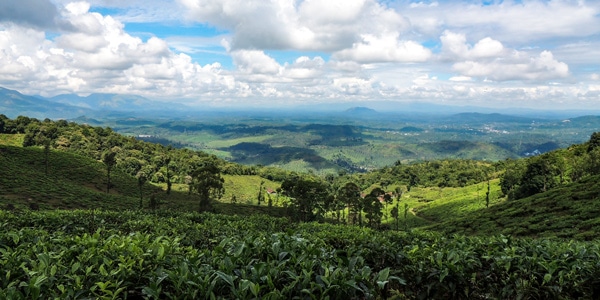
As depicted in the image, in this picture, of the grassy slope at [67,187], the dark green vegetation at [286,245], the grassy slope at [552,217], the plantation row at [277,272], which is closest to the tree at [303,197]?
the dark green vegetation at [286,245]

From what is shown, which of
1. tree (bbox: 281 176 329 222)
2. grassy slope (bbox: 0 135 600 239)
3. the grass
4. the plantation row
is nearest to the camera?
the plantation row

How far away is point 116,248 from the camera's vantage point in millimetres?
5938

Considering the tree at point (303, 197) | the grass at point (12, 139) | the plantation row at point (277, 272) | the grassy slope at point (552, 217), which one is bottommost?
the tree at point (303, 197)

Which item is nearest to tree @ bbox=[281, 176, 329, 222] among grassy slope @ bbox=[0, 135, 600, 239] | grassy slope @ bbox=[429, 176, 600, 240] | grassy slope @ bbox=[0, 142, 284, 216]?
grassy slope @ bbox=[0, 142, 284, 216]

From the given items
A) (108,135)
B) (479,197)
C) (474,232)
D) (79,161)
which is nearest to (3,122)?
(108,135)

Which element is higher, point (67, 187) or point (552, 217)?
point (552, 217)

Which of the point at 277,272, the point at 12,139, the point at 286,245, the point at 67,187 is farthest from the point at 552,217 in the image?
the point at 12,139

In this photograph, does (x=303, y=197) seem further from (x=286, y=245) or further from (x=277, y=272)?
(x=277, y=272)

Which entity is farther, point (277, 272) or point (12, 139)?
point (12, 139)

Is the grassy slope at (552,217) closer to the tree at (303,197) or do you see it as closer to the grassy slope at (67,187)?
the tree at (303,197)

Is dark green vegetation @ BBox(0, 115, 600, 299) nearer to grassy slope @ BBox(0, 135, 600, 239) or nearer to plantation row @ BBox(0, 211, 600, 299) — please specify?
plantation row @ BBox(0, 211, 600, 299)

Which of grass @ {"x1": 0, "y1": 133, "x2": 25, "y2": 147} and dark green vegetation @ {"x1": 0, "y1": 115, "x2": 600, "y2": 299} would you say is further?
grass @ {"x1": 0, "y1": 133, "x2": 25, "y2": 147}

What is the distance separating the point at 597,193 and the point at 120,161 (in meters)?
157

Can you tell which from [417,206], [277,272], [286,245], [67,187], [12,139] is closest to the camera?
[277,272]
